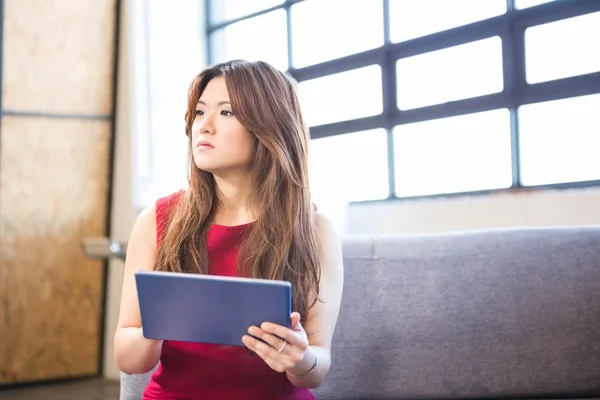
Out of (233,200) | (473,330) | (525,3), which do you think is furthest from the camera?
(525,3)

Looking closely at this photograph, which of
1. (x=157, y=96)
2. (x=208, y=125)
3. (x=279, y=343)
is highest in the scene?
(x=157, y=96)

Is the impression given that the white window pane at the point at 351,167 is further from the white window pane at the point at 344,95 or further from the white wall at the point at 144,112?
the white wall at the point at 144,112

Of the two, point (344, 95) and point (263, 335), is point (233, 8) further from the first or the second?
point (263, 335)

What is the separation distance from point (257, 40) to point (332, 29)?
0.67m

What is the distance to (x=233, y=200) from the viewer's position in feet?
5.73

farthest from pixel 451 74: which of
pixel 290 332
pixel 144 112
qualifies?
pixel 290 332

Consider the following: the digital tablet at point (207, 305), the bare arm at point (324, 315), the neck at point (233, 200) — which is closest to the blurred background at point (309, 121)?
the neck at point (233, 200)

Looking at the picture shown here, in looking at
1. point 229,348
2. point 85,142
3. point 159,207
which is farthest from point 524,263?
point 85,142

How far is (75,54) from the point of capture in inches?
180

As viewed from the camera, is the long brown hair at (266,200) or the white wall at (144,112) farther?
the white wall at (144,112)

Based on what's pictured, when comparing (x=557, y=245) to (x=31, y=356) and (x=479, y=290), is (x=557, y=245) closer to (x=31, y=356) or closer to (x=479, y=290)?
(x=479, y=290)

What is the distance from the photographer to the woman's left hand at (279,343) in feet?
4.25

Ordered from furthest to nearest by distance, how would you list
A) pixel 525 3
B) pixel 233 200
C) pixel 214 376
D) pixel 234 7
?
pixel 234 7 < pixel 525 3 < pixel 233 200 < pixel 214 376

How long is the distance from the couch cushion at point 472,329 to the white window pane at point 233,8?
2808 millimetres
